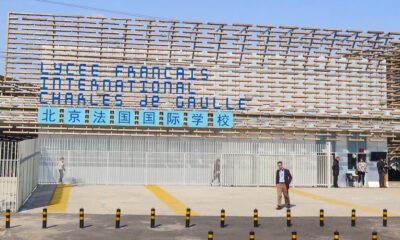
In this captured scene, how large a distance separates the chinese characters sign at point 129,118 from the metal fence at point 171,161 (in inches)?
42.8

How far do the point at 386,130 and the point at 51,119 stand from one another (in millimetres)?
19332

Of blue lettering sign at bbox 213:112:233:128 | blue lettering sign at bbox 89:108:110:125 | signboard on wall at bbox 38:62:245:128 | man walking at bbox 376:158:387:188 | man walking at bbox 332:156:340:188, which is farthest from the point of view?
man walking at bbox 376:158:387:188

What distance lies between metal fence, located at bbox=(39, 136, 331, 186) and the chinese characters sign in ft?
3.56

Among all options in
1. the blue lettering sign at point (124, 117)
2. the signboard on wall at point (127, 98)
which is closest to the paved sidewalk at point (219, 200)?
the blue lettering sign at point (124, 117)

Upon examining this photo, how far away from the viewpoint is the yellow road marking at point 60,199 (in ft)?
62.8

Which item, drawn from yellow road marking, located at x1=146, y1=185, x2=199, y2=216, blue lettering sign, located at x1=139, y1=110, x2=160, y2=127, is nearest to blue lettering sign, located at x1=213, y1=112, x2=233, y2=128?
blue lettering sign, located at x1=139, y1=110, x2=160, y2=127

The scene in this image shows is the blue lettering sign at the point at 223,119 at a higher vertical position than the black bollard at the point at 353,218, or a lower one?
higher

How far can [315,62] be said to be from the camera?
32.8 meters

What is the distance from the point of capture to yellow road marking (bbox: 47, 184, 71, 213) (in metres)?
19.1

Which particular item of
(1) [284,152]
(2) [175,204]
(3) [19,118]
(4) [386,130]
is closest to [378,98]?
(4) [386,130]

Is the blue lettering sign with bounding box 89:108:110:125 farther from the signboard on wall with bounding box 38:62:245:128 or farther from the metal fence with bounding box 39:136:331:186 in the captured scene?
the metal fence with bounding box 39:136:331:186

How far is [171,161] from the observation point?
30688 mm

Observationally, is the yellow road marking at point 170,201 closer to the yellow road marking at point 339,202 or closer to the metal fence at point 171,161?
the metal fence at point 171,161

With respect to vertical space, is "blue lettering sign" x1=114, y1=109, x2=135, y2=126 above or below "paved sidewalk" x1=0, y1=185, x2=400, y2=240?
above
